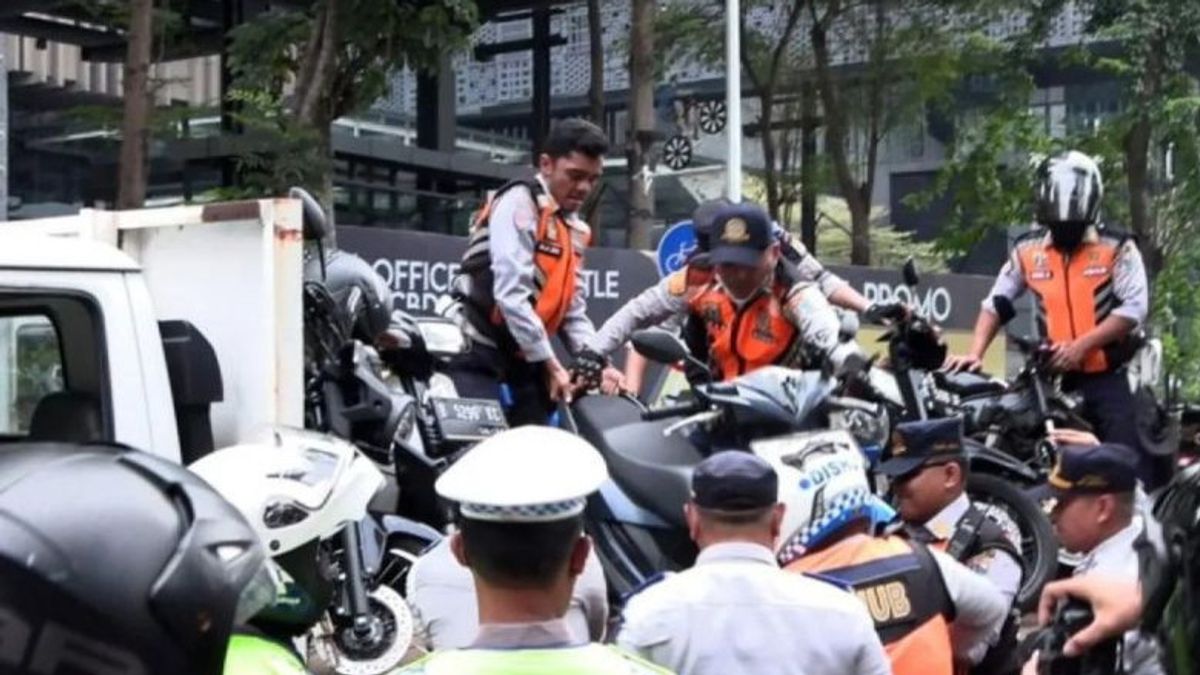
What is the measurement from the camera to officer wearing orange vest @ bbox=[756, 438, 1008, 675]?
15.6ft

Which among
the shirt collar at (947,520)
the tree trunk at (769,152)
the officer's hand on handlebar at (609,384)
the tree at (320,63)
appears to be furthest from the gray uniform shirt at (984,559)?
the tree trunk at (769,152)

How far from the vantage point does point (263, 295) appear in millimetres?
6246

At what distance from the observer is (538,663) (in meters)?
2.99

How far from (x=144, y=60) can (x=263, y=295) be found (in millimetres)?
6744

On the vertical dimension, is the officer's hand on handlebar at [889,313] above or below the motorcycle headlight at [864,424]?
above

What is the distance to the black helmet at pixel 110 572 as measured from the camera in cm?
254

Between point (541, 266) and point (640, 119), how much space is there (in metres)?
12.2

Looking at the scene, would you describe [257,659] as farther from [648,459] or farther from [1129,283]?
[1129,283]

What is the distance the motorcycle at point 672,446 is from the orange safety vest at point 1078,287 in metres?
2.53

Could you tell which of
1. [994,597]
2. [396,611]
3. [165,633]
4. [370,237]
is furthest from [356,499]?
[370,237]

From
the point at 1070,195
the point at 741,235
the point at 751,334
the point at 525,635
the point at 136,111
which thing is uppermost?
the point at 136,111

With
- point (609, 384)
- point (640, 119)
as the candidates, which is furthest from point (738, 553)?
point (640, 119)

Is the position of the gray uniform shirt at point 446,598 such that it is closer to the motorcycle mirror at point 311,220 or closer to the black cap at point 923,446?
the black cap at point 923,446

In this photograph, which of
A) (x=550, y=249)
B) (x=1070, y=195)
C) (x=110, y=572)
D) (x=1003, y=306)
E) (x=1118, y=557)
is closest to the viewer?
(x=110, y=572)
